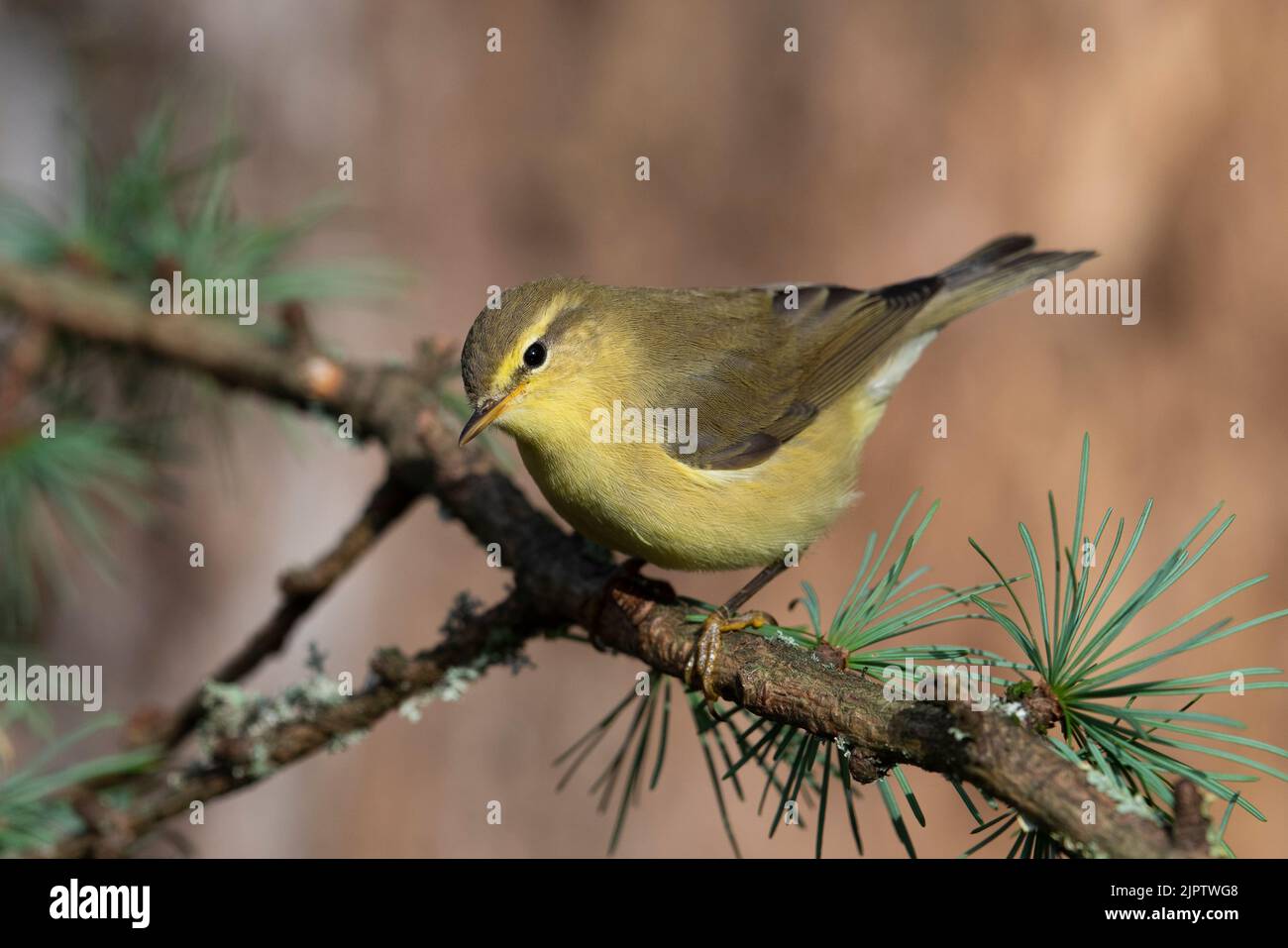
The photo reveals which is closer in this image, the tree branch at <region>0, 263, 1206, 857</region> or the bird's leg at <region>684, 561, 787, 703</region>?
the tree branch at <region>0, 263, 1206, 857</region>

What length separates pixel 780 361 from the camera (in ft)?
11.6

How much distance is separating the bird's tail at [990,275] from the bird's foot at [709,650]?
1934mm

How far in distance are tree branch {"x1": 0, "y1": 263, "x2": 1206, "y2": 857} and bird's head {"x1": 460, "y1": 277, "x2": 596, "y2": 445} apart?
215mm

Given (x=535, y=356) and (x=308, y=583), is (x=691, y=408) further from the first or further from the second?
(x=308, y=583)

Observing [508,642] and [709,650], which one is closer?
[709,650]

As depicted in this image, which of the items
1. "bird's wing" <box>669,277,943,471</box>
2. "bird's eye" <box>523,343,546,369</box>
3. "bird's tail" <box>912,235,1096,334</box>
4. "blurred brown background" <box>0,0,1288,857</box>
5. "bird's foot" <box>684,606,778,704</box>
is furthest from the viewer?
"blurred brown background" <box>0,0,1288,857</box>

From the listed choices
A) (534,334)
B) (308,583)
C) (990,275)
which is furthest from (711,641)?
(990,275)

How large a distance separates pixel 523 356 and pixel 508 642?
31.6 inches

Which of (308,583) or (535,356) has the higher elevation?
(535,356)

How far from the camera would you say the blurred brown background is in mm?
5039

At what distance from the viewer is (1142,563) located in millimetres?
5117

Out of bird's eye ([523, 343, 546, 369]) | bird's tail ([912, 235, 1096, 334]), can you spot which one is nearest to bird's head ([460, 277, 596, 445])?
bird's eye ([523, 343, 546, 369])

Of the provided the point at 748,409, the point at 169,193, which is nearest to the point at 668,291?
the point at 748,409

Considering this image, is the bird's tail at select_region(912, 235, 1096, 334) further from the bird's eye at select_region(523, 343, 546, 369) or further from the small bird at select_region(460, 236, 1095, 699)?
the bird's eye at select_region(523, 343, 546, 369)
